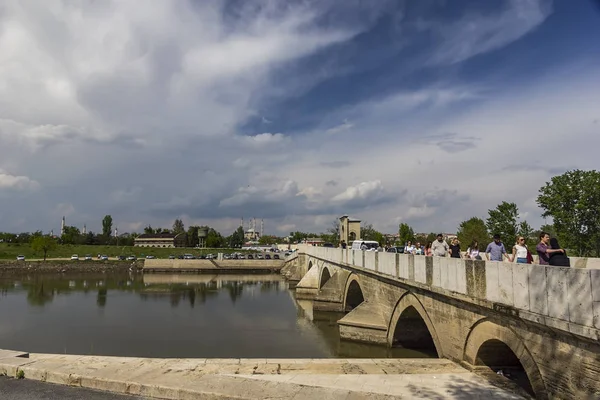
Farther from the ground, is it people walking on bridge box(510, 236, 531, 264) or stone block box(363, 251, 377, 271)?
people walking on bridge box(510, 236, 531, 264)

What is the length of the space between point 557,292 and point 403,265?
7257mm

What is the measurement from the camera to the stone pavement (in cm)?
622

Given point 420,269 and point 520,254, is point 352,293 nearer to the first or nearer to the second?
point 420,269

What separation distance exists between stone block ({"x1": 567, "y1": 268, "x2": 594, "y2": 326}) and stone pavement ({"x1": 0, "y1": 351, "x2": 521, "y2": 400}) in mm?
2761

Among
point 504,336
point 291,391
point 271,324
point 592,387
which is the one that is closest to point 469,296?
point 504,336

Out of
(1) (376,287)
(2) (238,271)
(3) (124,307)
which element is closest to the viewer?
(1) (376,287)

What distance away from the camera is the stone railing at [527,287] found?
18.0 ft

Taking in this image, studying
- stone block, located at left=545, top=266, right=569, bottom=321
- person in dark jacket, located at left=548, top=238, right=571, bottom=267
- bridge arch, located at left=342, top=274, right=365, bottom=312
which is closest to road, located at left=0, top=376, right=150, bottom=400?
stone block, located at left=545, top=266, right=569, bottom=321

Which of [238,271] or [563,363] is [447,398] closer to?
[563,363]

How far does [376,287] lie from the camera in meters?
17.2

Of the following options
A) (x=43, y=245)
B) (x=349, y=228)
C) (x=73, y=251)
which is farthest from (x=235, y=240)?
(x=349, y=228)

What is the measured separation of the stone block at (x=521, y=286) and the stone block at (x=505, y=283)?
0.41ft

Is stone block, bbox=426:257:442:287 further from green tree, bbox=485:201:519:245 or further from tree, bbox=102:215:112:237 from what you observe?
tree, bbox=102:215:112:237

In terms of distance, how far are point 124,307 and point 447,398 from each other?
88.1ft
